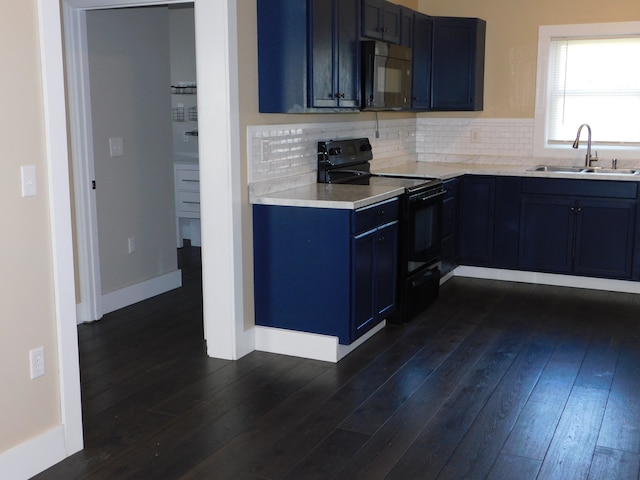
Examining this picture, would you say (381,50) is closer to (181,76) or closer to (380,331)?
(380,331)

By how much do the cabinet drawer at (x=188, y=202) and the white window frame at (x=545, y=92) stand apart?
11.3 ft

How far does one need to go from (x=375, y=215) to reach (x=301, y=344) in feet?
2.88

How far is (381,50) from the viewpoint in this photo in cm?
491

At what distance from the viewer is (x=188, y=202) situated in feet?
25.3

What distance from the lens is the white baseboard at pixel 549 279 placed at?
5781mm

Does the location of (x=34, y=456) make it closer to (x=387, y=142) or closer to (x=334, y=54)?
(x=334, y=54)

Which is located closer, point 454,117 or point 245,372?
point 245,372

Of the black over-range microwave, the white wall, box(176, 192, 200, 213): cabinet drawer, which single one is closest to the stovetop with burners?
the black over-range microwave

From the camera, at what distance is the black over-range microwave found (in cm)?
480

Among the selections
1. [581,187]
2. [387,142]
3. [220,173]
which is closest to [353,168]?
[387,142]

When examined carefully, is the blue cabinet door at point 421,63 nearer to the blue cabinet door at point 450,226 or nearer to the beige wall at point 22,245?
the blue cabinet door at point 450,226

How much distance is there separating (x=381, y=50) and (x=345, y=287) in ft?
5.78

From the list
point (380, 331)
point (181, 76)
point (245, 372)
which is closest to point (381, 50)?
point (380, 331)

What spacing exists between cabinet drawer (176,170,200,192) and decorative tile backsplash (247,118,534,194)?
2.33m
